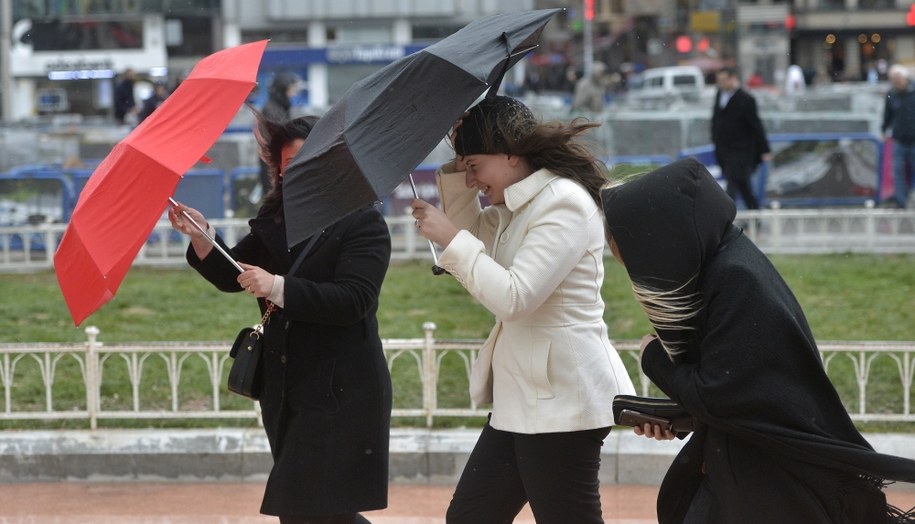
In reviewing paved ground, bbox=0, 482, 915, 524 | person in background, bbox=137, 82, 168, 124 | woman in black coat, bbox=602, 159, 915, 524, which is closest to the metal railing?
paved ground, bbox=0, 482, 915, 524

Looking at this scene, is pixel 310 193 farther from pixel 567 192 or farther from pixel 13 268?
pixel 13 268

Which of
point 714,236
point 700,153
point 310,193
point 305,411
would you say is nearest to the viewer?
point 714,236

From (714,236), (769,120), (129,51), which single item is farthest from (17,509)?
(129,51)

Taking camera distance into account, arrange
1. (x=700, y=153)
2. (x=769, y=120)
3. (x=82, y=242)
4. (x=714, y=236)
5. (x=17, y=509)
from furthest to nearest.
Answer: (x=769, y=120) < (x=700, y=153) < (x=17, y=509) < (x=82, y=242) < (x=714, y=236)

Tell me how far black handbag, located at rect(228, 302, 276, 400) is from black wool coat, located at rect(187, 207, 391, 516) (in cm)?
2

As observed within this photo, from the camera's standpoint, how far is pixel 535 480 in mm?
3662

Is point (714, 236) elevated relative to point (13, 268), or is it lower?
elevated

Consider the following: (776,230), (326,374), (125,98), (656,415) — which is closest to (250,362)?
(326,374)

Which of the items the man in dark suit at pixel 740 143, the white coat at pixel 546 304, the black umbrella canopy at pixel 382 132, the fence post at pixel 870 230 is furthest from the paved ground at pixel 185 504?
the man in dark suit at pixel 740 143

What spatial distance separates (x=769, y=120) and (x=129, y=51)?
33745 millimetres

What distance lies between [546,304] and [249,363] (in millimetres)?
986

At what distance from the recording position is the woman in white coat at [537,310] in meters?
3.56

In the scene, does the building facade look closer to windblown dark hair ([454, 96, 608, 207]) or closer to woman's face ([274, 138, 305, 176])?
woman's face ([274, 138, 305, 176])

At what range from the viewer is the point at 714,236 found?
3018 millimetres
